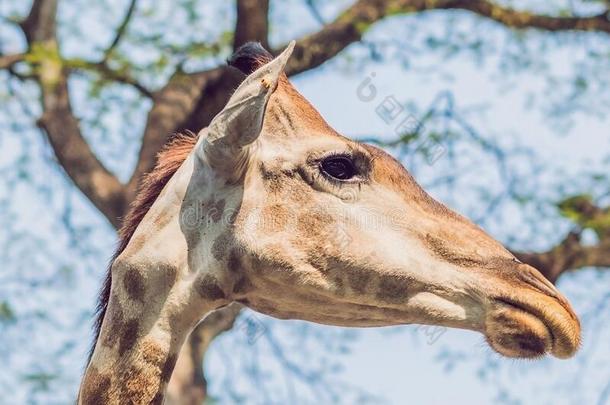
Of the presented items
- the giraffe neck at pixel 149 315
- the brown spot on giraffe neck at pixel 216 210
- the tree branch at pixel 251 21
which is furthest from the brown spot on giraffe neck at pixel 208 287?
the tree branch at pixel 251 21

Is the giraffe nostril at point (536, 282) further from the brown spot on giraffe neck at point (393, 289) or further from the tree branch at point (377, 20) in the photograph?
the tree branch at point (377, 20)

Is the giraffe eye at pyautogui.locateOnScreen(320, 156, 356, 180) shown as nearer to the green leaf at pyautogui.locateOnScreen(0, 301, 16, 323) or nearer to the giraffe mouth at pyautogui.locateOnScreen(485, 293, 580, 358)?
the giraffe mouth at pyautogui.locateOnScreen(485, 293, 580, 358)

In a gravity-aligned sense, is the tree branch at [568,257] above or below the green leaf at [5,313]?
above

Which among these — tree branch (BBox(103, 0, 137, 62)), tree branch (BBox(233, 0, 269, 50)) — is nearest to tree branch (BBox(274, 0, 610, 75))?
tree branch (BBox(233, 0, 269, 50))

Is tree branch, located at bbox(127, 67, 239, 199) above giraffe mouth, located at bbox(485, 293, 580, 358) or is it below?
below

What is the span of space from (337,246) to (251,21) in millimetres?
6178

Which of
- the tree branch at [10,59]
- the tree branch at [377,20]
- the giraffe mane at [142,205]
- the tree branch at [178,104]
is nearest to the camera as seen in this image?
the giraffe mane at [142,205]

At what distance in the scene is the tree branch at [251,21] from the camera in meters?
9.77

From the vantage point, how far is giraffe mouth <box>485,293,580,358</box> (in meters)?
3.71

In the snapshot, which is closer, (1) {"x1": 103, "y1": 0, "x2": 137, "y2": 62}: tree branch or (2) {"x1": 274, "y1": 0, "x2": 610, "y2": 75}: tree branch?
(2) {"x1": 274, "y1": 0, "x2": 610, "y2": 75}: tree branch

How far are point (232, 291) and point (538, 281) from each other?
1051 millimetres

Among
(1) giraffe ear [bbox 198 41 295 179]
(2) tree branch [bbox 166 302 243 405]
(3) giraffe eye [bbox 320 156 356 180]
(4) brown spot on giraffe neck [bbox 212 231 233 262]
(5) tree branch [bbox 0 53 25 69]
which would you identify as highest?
(1) giraffe ear [bbox 198 41 295 179]

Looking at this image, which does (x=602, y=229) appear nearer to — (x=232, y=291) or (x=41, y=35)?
(x=41, y=35)

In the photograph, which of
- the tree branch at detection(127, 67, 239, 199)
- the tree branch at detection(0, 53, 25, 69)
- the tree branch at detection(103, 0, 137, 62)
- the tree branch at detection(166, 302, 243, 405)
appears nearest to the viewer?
the tree branch at detection(166, 302, 243, 405)
